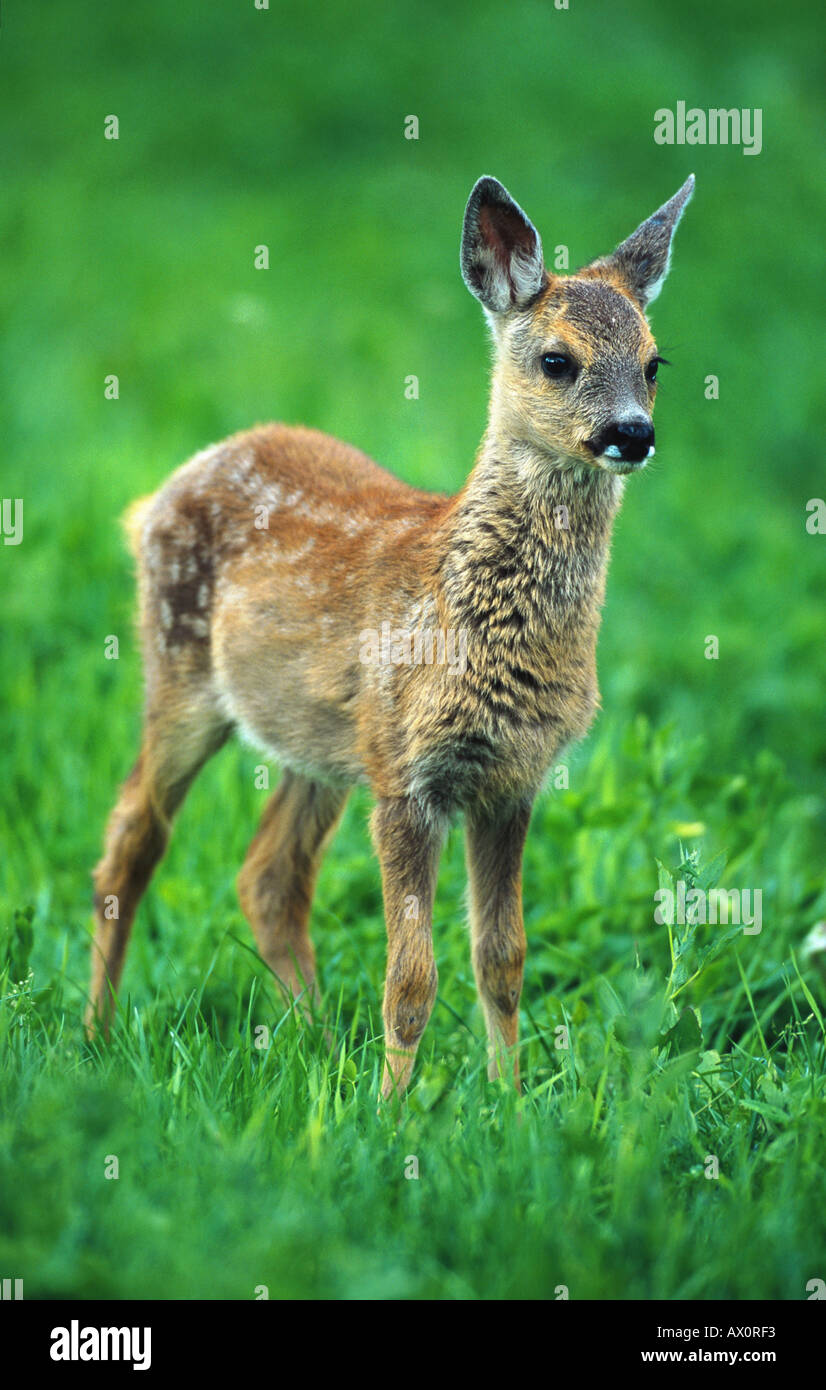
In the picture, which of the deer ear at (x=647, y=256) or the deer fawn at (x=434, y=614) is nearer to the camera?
Answer: the deer fawn at (x=434, y=614)

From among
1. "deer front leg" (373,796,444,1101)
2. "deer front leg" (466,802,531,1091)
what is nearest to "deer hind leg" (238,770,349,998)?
"deer front leg" (466,802,531,1091)

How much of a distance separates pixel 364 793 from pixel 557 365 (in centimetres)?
184

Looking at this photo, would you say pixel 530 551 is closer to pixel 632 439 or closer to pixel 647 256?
pixel 632 439

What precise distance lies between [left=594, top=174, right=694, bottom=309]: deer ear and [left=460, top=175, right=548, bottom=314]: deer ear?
10.0 inches

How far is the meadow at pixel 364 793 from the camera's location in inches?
132

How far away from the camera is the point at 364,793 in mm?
5445

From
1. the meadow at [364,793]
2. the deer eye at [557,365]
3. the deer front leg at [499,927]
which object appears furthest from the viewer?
the deer front leg at [499,927]

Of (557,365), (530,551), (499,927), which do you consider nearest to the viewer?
(557,365)

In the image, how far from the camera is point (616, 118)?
49.5ft

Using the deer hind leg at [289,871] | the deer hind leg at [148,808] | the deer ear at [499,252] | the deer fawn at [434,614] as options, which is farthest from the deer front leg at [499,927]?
the deer ear at [499,252]

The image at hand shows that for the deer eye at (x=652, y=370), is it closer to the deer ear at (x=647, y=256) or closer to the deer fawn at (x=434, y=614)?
the deer fawn at (x=434, y=614)

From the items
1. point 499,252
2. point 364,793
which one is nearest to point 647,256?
point 499,252

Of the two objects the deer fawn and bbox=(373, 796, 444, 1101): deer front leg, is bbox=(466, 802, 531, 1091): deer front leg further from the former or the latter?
bbox=(373, 796, 444, 1101): deer front leg
